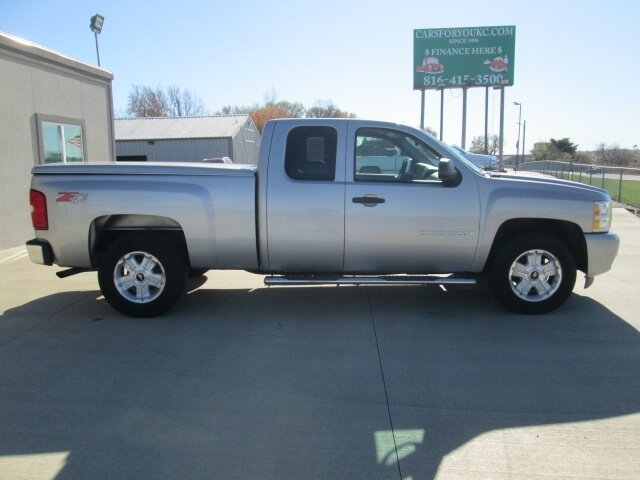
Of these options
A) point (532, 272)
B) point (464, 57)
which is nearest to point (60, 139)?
point (532, 272)

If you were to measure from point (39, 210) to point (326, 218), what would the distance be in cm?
291

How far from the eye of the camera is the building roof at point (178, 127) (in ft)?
114

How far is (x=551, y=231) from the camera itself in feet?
19.0

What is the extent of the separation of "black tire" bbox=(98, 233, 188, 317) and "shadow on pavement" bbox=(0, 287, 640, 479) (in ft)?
0.63

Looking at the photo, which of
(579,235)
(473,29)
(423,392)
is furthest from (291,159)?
(473,29)

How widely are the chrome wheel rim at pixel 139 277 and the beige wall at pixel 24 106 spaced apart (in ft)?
18.5

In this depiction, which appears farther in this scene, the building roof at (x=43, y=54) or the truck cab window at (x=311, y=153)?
the building roof at (x=43, y=54)

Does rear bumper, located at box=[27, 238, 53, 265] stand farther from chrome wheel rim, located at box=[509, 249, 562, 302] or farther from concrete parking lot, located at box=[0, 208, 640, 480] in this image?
chrome wheel rim, located at box=[509, 249, 562, 302]

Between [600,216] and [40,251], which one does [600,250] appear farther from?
A: [40,251]

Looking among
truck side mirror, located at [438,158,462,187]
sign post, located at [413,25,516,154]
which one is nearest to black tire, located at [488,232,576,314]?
truck side mirror, located at [438,158,462,187]

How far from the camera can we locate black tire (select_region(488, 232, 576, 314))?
5.60m

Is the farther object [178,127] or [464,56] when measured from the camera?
[178,127]

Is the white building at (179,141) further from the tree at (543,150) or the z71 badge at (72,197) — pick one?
the tree at (543,150)

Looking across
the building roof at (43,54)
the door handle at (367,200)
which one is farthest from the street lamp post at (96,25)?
the door handle at (367,200)
